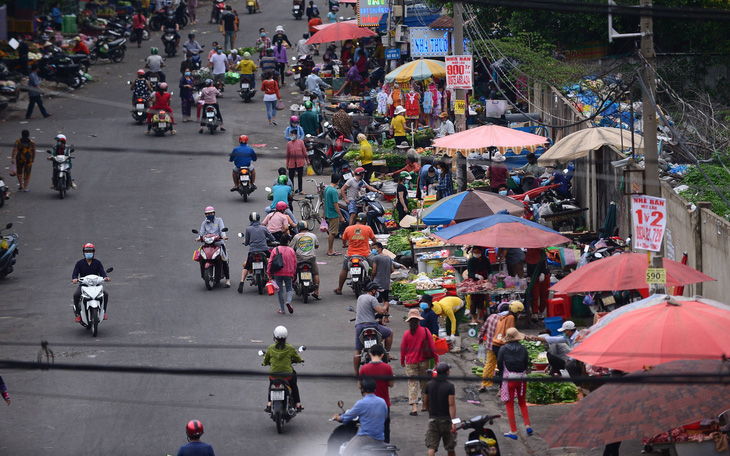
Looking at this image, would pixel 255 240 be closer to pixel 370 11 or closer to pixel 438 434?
pixel 438 434

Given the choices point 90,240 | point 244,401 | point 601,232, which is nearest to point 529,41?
point 601,232

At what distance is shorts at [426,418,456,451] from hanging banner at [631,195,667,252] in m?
3.51

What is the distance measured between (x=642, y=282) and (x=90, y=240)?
1329 centimetres

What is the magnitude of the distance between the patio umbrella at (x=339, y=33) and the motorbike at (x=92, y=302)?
2135 centimetres

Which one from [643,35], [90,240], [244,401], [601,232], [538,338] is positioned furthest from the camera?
[90,240]

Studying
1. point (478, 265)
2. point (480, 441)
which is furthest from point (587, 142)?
point (480, 441)

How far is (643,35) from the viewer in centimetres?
1265

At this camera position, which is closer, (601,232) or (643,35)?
(643,35)

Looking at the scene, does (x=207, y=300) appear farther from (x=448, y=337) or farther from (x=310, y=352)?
(x=448, y=337)

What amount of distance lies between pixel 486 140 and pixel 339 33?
55.6ft

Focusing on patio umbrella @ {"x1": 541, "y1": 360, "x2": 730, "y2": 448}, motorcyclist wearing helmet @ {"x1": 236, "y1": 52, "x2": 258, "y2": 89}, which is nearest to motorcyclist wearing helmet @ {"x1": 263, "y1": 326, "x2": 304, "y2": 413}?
patio umbrella @ {"x1": 541, "y1": 360, "x2": 730, "y2": 448}

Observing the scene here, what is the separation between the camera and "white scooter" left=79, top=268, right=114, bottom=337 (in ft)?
52.8

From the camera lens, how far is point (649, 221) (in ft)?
41.9

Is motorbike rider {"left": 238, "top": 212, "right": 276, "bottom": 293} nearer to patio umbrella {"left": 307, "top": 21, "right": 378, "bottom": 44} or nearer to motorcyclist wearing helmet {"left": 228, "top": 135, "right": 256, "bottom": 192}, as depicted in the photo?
motorcyclist wearing helmet {"left": 228, "top": 135, "right": 256, "bottom": 192}
